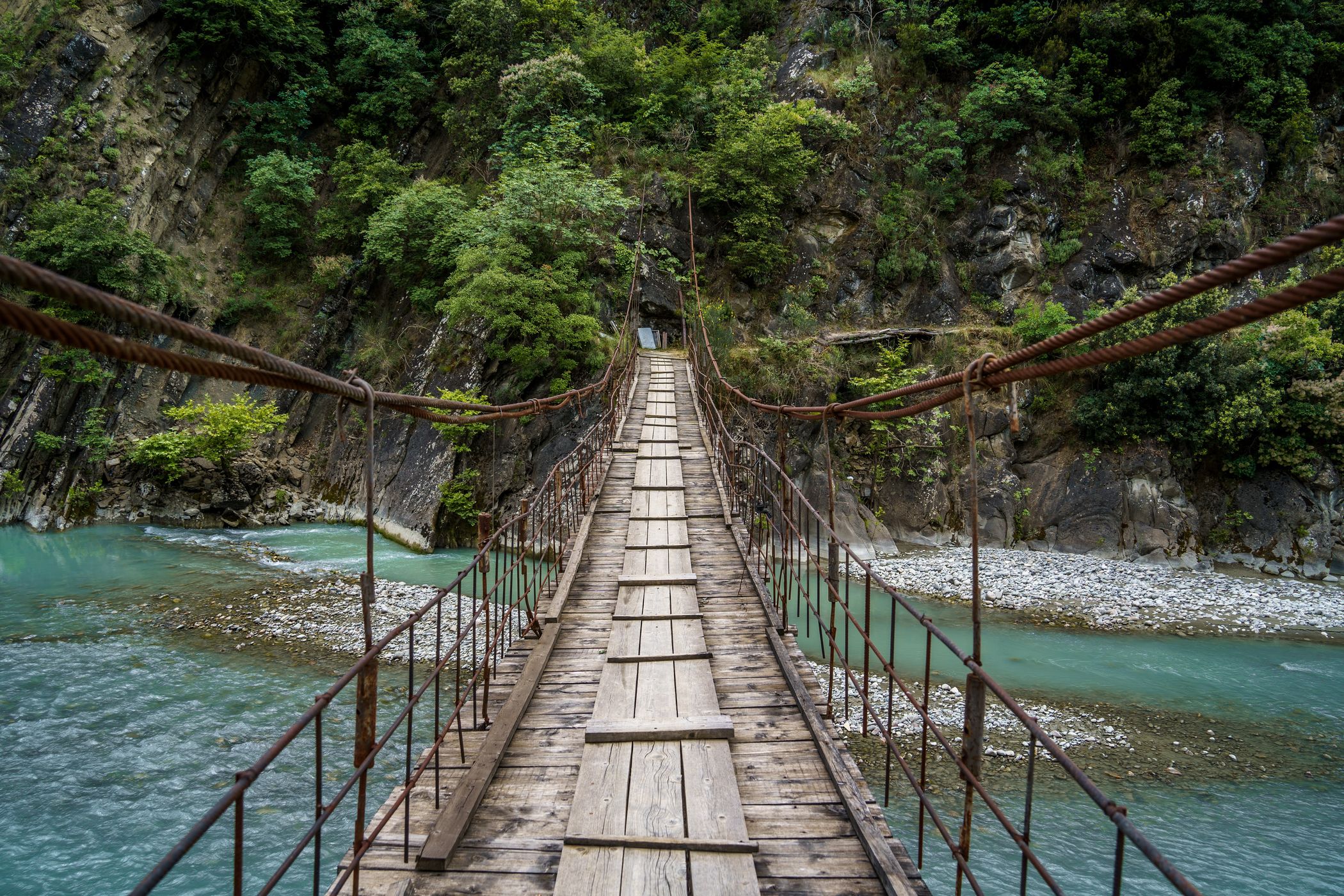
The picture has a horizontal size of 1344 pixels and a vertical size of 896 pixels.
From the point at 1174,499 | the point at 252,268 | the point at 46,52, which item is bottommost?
the point at 1174,499

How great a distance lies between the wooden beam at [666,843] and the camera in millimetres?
2051

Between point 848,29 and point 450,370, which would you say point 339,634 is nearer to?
point 450,370

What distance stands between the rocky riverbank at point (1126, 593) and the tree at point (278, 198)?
15151 millimetres

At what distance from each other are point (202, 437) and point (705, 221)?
11.2 metres

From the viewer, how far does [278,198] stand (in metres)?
15.6

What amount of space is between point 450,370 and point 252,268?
25.4 ft

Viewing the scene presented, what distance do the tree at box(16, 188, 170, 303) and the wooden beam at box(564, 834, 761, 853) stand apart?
15190 mm

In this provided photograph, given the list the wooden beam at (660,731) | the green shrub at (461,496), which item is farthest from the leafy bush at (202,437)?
the wooden beam at (660,731)

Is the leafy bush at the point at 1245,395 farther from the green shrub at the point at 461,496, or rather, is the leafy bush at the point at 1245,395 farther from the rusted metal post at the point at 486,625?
the rusted metal post at the point at 486,625

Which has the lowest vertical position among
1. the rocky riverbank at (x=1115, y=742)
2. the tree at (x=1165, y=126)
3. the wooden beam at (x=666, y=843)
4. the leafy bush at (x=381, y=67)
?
the rocky riverbank at (x=1115, y=742)

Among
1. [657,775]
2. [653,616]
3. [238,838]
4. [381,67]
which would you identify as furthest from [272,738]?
[381,67]

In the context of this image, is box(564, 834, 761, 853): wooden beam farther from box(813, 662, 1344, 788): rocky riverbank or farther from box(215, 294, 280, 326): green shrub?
box(215, 294, 280, 326): green shrub

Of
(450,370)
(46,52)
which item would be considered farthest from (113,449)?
(46,52)

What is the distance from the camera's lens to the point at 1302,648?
8.09 m
